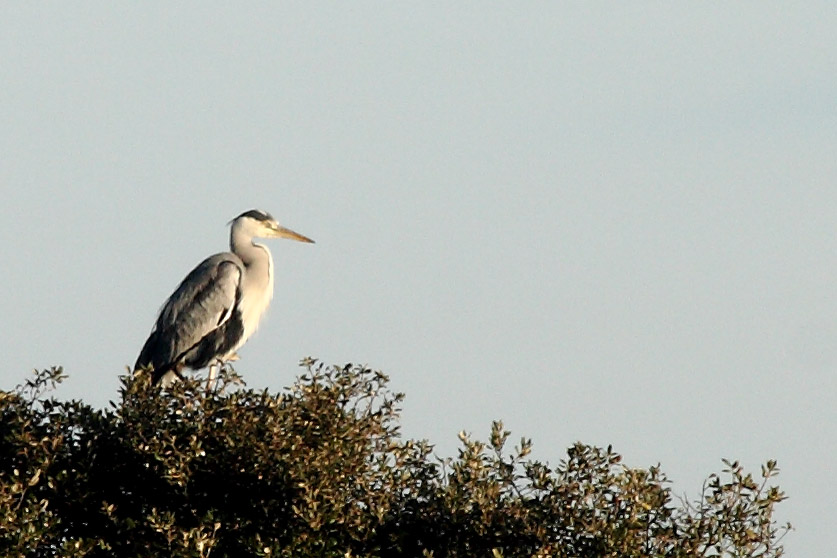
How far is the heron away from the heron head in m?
0.36

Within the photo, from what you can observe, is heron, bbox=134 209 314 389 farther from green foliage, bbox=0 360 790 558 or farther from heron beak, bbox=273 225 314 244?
green foliage, bbox=0 360 790 558

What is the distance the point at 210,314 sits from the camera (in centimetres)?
1574

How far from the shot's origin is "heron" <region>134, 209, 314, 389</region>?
15.6 metres

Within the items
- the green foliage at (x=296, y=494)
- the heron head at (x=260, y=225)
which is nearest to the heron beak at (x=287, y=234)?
the heron head at (x=260, y=225)

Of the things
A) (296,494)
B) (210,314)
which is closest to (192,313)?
(210,314)

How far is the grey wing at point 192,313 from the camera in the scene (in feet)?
51.2

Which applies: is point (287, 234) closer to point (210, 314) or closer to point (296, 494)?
point (210, 314)

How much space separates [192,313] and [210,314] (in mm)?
209

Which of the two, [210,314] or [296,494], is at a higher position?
[210,314]

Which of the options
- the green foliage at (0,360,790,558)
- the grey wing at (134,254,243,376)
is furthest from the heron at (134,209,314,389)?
the green foliage at (0,360,790,558)

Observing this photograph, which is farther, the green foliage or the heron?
the heron

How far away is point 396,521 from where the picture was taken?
349 inches

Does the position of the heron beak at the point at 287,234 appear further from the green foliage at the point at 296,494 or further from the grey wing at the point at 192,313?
the green foliage at the point at 296,494

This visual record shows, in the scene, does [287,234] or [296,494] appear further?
[287,234]
